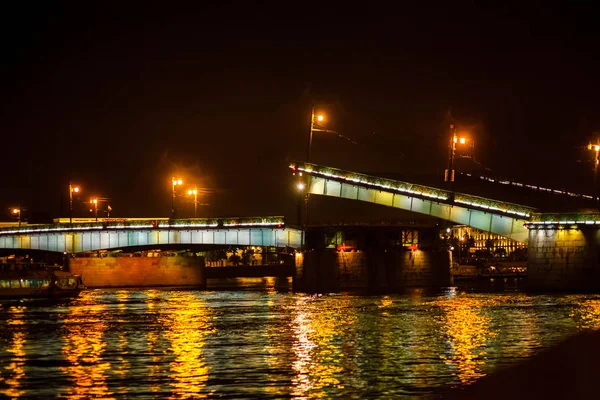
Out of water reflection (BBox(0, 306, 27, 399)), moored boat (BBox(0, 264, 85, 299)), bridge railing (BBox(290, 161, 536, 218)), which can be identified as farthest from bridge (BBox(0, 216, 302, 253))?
water reflection (BBox(0, 306, 27, 399))

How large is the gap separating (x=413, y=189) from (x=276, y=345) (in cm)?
5113

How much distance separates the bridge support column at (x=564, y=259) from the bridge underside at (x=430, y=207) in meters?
2.92

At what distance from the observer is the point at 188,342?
4578 cm

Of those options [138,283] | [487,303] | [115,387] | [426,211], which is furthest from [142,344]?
[138,283]

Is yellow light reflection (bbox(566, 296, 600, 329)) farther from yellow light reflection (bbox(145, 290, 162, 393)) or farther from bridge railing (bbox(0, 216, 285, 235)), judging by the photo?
bridge railing (bbox(0, 216, 285, 235))

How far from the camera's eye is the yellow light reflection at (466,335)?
3431cm

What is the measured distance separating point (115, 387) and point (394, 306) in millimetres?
39759

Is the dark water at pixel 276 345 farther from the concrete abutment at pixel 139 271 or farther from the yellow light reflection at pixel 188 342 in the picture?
the concrete abutment at pixel 139 271

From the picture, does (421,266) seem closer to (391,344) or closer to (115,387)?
(391,344)

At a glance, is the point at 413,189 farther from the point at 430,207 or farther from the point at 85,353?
the point at 85,353

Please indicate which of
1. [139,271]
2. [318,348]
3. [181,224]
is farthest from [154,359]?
[139,271]

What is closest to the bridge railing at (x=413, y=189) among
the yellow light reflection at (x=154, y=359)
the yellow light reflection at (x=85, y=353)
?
the yellow light reflection at (x=85, y=353)

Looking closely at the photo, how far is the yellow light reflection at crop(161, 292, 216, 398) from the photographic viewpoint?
104 ft

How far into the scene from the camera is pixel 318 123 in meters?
94.8
